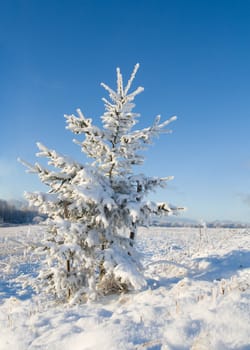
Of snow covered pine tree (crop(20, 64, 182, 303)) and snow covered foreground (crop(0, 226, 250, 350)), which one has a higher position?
snow covered pine tree (crop(20, 64, 182, 303))

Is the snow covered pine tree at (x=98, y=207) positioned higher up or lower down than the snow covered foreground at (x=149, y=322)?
higher up

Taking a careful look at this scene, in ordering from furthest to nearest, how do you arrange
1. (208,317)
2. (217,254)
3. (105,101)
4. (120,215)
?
(217,254) → (105,101) → (120,215) → (208,317)

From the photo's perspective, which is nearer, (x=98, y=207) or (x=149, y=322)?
(x=149, y=322)

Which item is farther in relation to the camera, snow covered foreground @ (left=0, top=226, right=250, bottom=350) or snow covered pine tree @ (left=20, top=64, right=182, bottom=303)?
snow covered pine tree @ (left=20, top=64, right=182, bottom=303)

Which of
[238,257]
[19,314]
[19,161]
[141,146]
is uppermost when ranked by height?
[141,146]

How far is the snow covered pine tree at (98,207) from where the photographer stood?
23.9 ft

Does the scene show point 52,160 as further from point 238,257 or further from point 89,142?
point 238,257

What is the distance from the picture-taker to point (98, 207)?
24.2 feet

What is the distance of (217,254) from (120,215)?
3705 millimetres

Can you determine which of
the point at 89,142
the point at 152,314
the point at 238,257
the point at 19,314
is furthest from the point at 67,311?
the point at 238,257

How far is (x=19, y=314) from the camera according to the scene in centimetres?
651

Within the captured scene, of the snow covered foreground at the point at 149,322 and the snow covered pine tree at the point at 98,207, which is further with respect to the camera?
the snow covered pine tree at the point at 98,207

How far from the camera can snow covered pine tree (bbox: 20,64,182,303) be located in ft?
23.9

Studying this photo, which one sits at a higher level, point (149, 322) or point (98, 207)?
point (98, 207)
